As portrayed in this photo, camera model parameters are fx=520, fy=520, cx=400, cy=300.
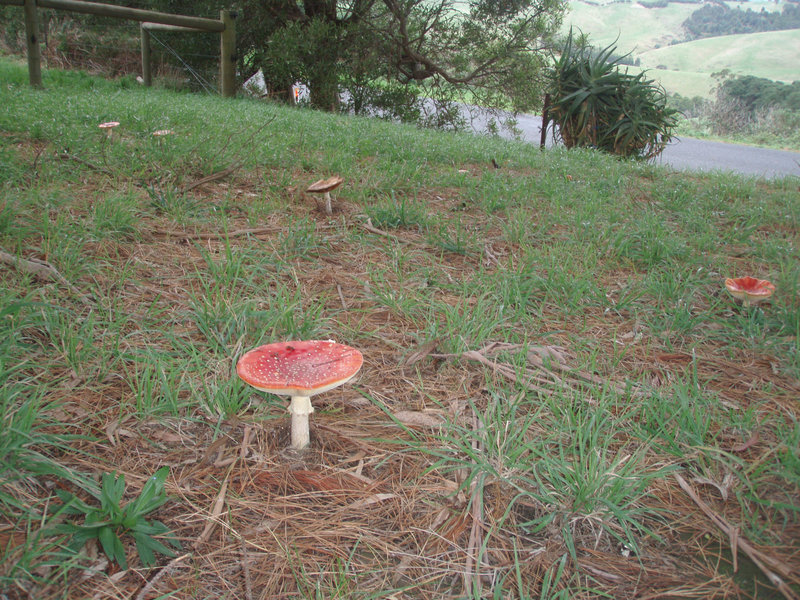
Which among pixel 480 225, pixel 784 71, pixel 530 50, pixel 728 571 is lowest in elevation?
pixel 728 571

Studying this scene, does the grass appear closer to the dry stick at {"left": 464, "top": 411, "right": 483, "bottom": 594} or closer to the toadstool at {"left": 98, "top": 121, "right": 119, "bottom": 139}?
the dry stick at {"left": 464, "top": 411, "right": 483, "bottom": 594}

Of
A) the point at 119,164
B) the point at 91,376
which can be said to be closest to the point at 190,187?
the point at 119,164

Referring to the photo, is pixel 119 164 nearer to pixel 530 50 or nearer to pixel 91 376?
pixel 91 376

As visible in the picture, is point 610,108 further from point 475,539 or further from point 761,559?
point 475,539

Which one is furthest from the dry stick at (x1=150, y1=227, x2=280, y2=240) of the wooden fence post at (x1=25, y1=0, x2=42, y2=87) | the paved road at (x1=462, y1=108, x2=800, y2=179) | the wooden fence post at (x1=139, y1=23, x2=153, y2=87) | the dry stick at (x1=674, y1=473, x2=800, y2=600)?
the wooden fence post at (x1=139, y1=23, x2=153, y2=87)

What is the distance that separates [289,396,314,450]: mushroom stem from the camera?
144cm

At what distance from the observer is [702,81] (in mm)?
26438

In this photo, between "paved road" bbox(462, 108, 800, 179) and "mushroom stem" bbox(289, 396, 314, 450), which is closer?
"mushroom stem" bbox(289, 396, 314, 450)

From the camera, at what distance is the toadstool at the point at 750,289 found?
236cm

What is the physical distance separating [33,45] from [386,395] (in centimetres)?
788

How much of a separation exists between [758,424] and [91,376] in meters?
2.07

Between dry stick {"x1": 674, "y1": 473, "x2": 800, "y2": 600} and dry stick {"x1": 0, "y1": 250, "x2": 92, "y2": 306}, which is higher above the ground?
dry stick {"x1": 0, "y1": 250, "x2": 92, "y2": 306}

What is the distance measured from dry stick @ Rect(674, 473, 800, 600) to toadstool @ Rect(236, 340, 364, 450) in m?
0.97

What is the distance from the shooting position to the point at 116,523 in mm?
1142
